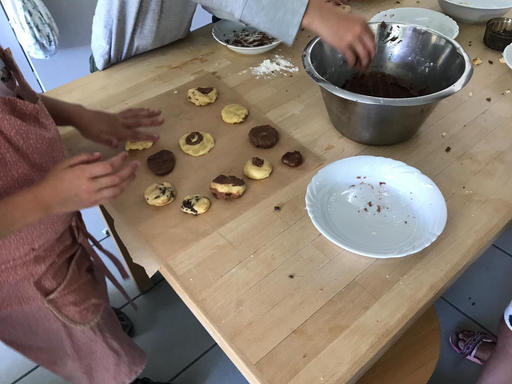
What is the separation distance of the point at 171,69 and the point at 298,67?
388 millimetres

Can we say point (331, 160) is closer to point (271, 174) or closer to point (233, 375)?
point (271, 174)

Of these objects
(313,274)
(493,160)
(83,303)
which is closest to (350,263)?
(313,274)

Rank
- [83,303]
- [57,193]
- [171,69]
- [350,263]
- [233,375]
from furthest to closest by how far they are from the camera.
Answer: [233,375] → [171,69] → [83,303] → [350,263] → [57,193]

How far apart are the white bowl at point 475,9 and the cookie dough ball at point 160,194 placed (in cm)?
118

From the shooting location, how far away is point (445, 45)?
939 millimetres

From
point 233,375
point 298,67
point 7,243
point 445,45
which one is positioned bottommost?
point 233,375

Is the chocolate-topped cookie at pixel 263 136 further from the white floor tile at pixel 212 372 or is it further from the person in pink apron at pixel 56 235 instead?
the white floor tile at pixel 212 372

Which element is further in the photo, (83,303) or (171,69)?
(171,69)

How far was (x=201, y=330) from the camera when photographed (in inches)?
54.5

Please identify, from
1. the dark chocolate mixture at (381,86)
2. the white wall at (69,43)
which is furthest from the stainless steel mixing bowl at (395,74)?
the white wall at (69,43)

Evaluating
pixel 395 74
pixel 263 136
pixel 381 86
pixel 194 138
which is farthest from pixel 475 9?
pixel 194 138

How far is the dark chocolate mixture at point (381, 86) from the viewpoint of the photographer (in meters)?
0.93

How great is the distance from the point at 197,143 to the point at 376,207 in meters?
0.44

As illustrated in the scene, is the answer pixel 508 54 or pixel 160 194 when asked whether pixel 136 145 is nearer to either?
pixel 160 194
